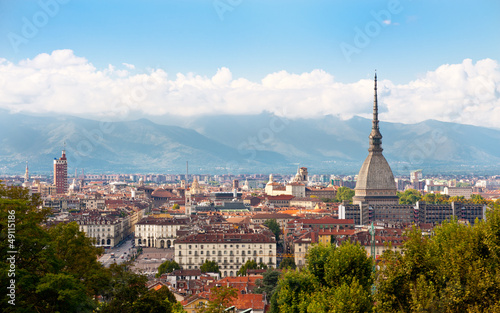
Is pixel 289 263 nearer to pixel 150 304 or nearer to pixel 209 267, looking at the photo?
pixel 209 267

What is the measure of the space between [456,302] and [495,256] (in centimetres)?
237

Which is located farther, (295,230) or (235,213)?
(235,213)

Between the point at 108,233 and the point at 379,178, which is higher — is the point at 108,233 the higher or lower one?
the lower one

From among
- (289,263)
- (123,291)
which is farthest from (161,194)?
(123,291)

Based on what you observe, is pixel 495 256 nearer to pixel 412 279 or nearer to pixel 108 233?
pixel 412 279

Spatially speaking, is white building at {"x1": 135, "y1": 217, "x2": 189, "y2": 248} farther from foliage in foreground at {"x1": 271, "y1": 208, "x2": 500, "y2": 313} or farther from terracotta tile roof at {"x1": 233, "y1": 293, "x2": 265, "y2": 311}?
foliage in foreground at {"x1": 271, "y1": 208, "x2": 500, "y2": 313}

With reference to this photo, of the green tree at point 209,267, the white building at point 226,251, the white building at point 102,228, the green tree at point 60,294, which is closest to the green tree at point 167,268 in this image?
the green tree at point 209,267

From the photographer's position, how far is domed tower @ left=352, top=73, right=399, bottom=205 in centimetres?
11388

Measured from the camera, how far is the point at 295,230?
Result: 84625 millimetres

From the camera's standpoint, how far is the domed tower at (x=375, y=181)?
374 feet

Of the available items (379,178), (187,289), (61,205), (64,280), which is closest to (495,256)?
(64,280)

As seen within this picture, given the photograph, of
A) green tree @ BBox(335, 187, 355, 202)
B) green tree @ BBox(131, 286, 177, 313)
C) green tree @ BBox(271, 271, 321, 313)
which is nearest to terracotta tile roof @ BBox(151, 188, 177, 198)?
green tree @ BBox(335, 187, 355, 202)

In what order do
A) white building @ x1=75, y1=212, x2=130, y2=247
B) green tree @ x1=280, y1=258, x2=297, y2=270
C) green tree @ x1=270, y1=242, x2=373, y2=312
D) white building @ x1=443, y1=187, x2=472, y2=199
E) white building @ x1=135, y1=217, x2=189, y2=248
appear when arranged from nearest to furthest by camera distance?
1. green tree @ x1=270, y1=242, x2=373, y2=312
2. green tree @ x1=280, y1=258, x2=297, y2=270
3. white building @ x1=135, y1=217, x2=189, y2=248
4. white building @ x1=75, y1=212, x2=130, y2=247
5. white building @ x1=443, y1=187, x2=472, y2=199

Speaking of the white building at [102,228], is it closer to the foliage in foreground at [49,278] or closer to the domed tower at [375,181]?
the domed tower at [375,181]
